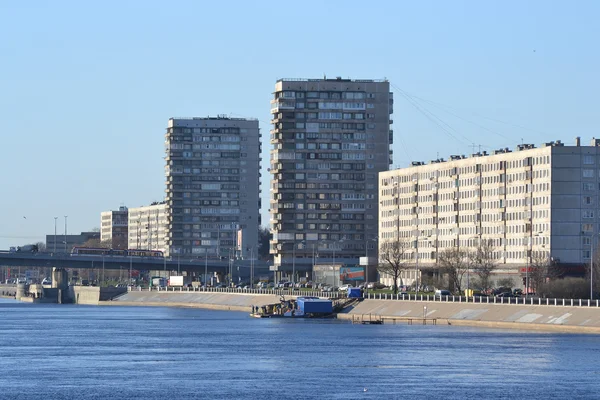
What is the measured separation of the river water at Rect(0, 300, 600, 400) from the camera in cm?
10512

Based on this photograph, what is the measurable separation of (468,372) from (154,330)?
248 ft

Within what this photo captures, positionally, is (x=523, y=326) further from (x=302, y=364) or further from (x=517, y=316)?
(x=302, y=364)

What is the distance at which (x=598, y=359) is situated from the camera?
12794 cm

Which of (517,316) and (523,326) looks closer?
(523,326)

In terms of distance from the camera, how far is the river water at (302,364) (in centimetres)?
10512

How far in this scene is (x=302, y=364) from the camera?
12725cm

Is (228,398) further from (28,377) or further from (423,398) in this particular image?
(28,377)

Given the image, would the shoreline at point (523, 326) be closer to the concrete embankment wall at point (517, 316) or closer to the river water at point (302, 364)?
the concrete embankment wall at point (517, 316)

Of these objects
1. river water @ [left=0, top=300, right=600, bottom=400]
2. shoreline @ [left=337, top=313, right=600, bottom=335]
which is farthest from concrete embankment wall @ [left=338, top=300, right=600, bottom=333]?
river water @ [left=0, top=300, right=600, bottom=400]

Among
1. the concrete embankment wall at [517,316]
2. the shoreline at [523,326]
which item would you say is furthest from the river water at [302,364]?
the concrete embankment wall at [517,316]

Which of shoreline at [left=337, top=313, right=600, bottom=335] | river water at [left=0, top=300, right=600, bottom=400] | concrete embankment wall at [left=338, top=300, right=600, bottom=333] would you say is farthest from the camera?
concrete embankment wall at [left=338, top=300, right=600, bottom=333]

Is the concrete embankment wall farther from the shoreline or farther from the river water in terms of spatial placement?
the river water

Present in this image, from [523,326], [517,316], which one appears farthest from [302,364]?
[517,316]

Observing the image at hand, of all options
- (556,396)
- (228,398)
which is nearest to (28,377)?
(228,398)
